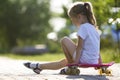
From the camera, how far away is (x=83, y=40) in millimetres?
8148

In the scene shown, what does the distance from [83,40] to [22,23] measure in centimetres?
3043

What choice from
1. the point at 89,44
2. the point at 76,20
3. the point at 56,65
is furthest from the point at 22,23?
the point at 89,44

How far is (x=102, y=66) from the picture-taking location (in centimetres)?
789

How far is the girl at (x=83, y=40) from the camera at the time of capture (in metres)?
8.13

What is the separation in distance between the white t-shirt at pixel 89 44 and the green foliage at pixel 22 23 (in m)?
30.0

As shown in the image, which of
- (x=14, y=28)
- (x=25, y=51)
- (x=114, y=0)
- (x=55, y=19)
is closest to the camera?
(x=114, y=0)

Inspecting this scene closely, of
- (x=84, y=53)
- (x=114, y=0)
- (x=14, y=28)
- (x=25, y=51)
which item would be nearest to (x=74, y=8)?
(x=84, y=53)

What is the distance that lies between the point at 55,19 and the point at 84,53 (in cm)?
3526

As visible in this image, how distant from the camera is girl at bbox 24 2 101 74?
8.13 meters

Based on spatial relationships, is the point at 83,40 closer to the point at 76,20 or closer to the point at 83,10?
the point at 76,20

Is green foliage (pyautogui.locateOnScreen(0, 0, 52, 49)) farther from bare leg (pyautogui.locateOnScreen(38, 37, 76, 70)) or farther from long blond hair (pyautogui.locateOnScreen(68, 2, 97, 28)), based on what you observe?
long blond hair (pyautogui.locateOnScreen(68, 2, 97, 28))

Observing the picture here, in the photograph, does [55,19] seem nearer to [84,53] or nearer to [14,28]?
[14,28]

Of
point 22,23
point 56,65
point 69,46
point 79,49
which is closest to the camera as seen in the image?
point 79,49

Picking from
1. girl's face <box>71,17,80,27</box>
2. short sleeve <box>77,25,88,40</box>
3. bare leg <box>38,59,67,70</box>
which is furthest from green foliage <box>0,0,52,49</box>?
short sleeve <box>77,25,88,40</box>
